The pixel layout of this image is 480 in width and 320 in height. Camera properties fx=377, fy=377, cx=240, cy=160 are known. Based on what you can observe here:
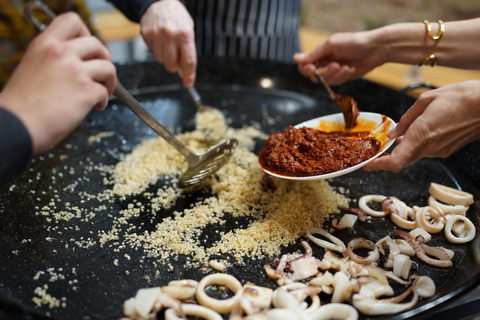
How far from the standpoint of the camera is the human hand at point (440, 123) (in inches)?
41.1

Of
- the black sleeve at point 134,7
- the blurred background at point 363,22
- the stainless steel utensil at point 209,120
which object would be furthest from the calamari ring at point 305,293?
the blurred background at point 363,22

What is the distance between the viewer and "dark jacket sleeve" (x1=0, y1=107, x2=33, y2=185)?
769 millimetres

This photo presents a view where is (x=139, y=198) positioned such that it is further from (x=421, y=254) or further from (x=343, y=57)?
(x=343, y=57)

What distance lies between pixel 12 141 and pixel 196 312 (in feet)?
1.88

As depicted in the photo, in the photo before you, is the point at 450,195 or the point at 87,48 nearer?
the point at 87,48

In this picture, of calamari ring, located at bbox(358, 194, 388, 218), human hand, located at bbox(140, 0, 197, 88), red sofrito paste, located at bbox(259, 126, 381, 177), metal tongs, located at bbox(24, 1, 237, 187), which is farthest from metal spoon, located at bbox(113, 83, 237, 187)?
calamari ring, located at bbox(358, 194, 388, 218)

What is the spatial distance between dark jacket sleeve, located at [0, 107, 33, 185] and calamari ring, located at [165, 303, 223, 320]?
0.49 metres

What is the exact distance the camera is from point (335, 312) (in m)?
0.93

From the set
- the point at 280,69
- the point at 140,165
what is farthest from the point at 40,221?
the point at 280,69

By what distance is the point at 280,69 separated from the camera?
2162 millimetres

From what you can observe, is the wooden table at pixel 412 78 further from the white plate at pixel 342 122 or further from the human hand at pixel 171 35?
the human hand at pixel 171 35

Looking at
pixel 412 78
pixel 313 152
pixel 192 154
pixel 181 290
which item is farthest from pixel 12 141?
pixel 412 78

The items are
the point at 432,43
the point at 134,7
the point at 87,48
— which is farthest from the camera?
the point at 134,7

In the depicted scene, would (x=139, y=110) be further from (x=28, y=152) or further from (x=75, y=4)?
(x=75, y=4)
